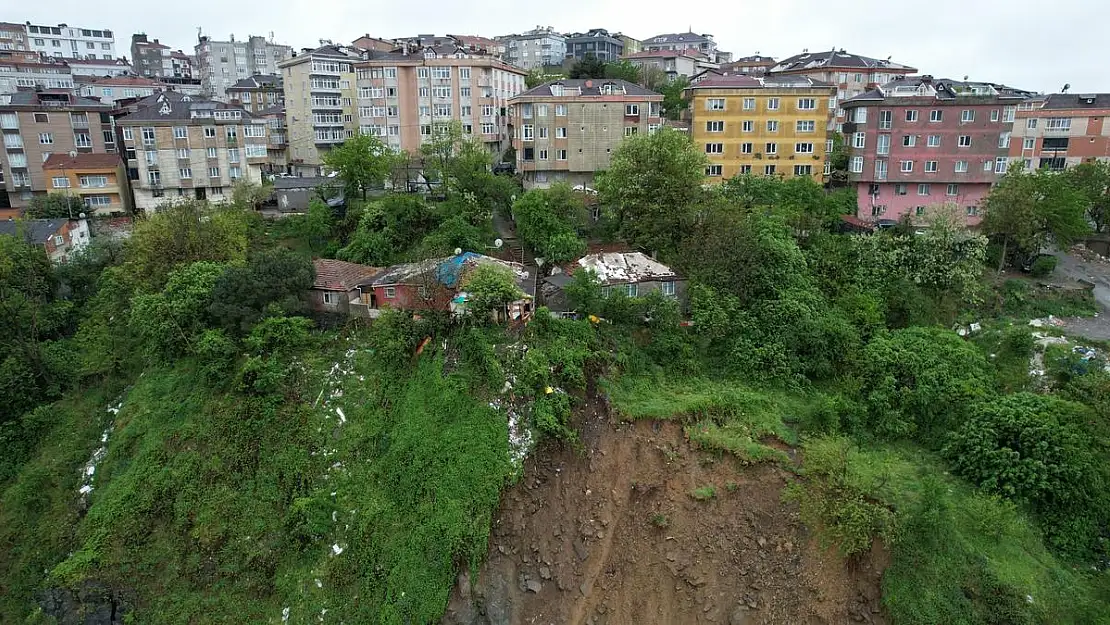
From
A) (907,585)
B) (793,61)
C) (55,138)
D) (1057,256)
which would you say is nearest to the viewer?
(907,585)

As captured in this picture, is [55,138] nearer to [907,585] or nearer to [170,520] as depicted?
[170,520]

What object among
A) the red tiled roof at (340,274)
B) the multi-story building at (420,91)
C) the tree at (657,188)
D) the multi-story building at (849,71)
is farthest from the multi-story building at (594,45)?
A: the red tiled roof at (340,274)

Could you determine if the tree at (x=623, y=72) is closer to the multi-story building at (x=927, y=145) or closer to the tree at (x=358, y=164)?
the multi-story building at (x=927, y=145)

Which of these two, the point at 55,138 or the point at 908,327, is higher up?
the point at 55,138

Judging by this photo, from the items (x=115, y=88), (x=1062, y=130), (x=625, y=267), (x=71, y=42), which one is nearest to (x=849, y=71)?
(x=1062, y=130)

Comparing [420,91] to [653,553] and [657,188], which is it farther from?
[653,553]

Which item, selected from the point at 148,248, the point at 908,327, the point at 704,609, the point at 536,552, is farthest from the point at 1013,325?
the point at 148,248
